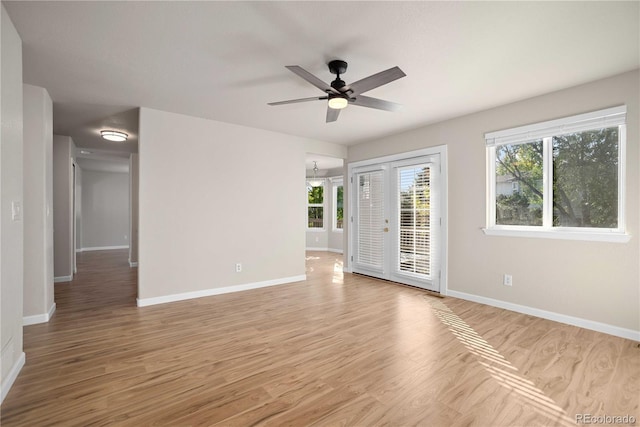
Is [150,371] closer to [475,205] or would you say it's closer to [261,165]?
[261,165]

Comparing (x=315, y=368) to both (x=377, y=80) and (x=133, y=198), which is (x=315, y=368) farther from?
(x=133, y=198)

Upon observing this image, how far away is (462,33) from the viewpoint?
221 centimetres

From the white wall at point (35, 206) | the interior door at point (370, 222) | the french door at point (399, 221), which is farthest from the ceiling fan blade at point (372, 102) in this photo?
the white wall at point (35, 206)

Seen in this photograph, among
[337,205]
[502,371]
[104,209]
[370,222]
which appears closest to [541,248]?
[502,371]

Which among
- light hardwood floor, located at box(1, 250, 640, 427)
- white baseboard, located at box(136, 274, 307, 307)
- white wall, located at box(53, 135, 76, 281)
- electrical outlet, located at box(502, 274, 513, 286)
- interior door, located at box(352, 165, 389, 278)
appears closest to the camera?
light hardwood floor, located at box(1, 250, 640, 427)

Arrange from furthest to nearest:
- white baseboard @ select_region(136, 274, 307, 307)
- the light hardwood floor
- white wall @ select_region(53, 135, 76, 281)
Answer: white wall @ select_region(53, 135, 76, 281) → white baseboard @ select_region(136, 274, 307, 307) → the light hardwood floor

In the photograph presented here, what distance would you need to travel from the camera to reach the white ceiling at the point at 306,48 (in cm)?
198

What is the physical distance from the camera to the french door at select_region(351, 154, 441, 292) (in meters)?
4.58

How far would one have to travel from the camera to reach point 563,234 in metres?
3.22

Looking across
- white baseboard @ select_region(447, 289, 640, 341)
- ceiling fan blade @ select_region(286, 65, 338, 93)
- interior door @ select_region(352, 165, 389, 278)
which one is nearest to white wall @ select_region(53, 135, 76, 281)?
ceiling fan blade @ select_region(286, 65, 338, 93)

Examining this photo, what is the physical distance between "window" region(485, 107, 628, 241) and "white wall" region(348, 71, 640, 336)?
0.10 meters

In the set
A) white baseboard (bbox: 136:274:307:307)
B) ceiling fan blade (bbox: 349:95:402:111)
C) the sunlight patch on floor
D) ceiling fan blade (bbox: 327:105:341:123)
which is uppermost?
ceiling fan blade (bbox: 349:95:402:111)

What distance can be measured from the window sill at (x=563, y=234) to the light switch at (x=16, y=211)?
4.83 m

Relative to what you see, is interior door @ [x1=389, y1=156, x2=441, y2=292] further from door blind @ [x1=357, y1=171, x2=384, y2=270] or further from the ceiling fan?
the ceiling fan
